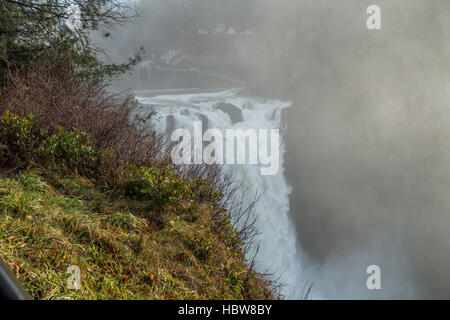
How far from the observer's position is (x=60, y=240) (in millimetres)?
2713

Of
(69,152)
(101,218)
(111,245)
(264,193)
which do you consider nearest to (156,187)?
(101,218)

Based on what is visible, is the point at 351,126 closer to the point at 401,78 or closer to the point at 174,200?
the point at 401,78

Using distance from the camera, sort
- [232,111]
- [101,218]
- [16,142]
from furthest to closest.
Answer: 1. [232,111]
2. [16,142]
3. [101,218]

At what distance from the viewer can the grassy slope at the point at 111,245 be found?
2432mm

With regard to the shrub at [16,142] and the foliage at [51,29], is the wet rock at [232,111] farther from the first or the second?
the shrub at [16,142]

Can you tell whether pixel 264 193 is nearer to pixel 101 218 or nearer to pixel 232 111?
pixel 232 111

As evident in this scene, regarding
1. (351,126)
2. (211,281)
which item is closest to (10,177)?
(211,281)

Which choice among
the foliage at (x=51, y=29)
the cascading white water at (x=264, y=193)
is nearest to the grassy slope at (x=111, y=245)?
the foliage at (x=51, y=29)

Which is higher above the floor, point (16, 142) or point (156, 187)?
point (16, 142)

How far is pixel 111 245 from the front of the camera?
9.68 feet

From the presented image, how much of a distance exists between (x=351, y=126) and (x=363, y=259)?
58.2 feet

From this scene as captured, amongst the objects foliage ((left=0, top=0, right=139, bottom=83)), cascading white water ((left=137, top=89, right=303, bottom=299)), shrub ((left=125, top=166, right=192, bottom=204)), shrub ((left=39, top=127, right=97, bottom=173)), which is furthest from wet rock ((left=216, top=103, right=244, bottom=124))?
shrub ((left=125, top=166, right=192, bottom=204))

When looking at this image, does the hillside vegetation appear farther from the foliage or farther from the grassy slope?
the foliage

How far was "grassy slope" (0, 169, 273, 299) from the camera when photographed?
2.43 meters
